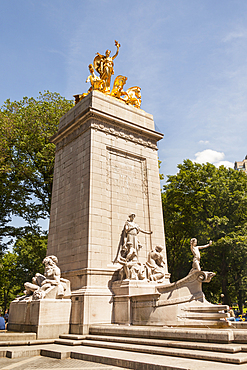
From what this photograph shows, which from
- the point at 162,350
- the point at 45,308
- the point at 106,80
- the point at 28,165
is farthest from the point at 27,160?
the point at 162,350

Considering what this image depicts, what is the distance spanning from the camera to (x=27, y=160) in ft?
88.9

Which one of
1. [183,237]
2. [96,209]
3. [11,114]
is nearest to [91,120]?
[96,209]

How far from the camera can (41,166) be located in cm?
2697

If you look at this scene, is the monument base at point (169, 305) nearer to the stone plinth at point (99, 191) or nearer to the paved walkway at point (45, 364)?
the stone plinth at point (99, 191)

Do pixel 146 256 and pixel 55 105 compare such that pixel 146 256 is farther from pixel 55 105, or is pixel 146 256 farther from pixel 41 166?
pixel 55 105

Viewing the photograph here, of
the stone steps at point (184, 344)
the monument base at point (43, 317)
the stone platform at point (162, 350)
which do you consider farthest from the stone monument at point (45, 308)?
the stone steps at point (184, 344)

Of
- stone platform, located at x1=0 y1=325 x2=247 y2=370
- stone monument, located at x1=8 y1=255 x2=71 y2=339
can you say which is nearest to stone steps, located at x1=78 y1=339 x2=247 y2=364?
stone platform, located at x1=0 y1=325 x2=247 y2=370

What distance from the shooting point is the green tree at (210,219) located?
26141mm

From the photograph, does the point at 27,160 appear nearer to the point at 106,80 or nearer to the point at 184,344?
the point at 106,80

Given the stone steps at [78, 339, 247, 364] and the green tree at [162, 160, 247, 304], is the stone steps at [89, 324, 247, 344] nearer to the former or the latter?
the stone steps at [78, 339, 247, 364]

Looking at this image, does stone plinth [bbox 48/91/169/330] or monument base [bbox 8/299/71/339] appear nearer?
monument base [bbox 8/299/71/339]

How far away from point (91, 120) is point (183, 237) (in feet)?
61.7

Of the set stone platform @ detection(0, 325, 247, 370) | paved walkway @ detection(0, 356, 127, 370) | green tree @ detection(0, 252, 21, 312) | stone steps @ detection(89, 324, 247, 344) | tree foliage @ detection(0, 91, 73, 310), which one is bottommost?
paved walkway @ detection(0, 356, 127, 370)

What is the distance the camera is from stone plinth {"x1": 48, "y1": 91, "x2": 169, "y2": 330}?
46.3 ft
